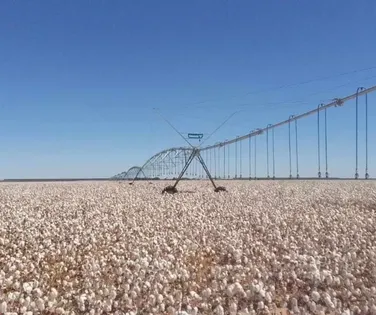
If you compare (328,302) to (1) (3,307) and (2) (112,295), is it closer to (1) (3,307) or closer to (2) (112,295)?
(2) (112,295)

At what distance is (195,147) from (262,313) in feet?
79.3

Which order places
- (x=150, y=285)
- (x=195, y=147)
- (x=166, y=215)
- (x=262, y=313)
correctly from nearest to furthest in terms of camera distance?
(x=262, y=313), (x=150, y=285), (x=166, y=215), (x=195, y=147)

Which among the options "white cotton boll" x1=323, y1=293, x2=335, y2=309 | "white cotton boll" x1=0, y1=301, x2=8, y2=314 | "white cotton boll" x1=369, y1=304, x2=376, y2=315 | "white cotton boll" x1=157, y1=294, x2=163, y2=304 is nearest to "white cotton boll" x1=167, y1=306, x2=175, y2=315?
"white cotton boll" x1=157, y1=294, x2=163, y2=304

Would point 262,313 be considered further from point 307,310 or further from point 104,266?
point 104,266

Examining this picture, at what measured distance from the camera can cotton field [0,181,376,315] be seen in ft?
20.9

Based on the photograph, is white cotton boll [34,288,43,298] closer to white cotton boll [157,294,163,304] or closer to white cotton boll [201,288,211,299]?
white cotton boll [157,294,163,304]

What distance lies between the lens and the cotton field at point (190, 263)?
638 centimetres

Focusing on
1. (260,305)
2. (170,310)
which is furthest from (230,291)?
(170,310)

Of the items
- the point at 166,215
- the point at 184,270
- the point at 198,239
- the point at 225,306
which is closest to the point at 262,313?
the point at 225,306

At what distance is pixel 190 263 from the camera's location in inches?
344

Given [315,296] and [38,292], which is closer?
[315,296]

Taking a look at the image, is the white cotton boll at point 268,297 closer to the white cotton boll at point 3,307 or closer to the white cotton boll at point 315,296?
the white cotton boll at point 315,296

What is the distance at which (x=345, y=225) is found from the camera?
1176 centimetres

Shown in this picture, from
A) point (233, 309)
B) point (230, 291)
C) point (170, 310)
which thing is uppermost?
point (230, 291)
